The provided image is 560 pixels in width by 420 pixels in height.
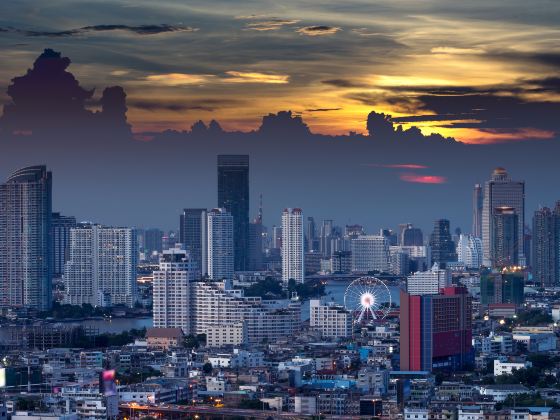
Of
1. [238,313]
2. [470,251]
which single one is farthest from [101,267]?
[470,251]

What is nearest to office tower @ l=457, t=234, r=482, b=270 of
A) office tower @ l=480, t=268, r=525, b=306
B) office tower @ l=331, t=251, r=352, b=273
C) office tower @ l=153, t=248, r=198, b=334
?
office tower @ l=331, t=251, r=352, b=273

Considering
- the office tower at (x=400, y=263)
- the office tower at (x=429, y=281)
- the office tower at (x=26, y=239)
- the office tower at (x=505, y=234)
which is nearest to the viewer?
the office tower at (x=26, y=239)

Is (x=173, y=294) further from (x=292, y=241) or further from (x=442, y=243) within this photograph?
(x=442, y=243)

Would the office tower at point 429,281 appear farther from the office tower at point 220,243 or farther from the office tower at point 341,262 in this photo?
the office tower at point 341,262

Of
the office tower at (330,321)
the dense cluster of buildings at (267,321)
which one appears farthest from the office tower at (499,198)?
the office tower at (330,321)

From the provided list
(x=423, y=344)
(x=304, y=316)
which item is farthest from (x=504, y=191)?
(x=423, y=344)

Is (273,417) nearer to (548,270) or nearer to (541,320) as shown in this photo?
(541,320)

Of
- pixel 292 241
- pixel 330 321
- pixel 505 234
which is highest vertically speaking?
pixel 505 234
